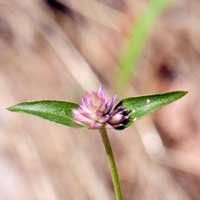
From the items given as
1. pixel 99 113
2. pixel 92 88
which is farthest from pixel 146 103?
pixel 92 88

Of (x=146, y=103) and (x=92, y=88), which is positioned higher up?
(x=92, y=88)

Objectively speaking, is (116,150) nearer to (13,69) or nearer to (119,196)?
(13,69)

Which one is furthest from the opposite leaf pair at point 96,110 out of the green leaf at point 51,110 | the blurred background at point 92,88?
the blurred background at point 92,88

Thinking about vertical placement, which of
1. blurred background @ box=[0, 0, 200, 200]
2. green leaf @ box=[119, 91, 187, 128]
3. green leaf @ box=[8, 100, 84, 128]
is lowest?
green leaf @ box=[119, 91, 187, 128]

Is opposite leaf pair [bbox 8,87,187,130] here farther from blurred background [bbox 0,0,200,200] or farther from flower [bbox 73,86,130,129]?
blurred background [bbox 0,0,200,200]

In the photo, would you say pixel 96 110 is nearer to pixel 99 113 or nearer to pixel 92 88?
pixel 99 113

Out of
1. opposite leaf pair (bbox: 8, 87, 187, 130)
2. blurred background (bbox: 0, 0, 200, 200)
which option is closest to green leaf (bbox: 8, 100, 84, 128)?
opposite leaf pair (bbox: 8, 87, 187, 130)

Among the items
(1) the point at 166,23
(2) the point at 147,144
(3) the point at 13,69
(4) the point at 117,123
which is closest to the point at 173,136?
(2) the point at 147,144
